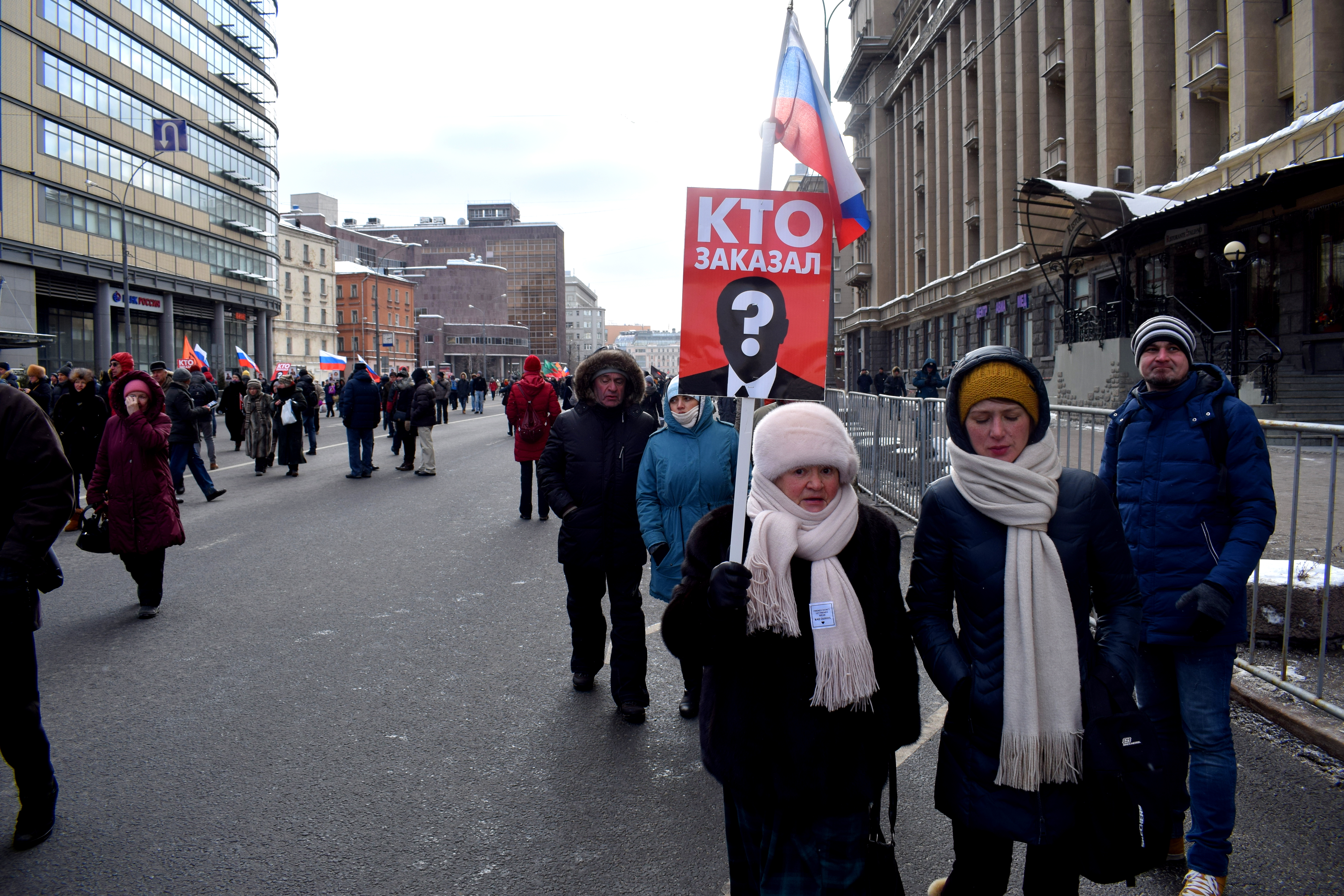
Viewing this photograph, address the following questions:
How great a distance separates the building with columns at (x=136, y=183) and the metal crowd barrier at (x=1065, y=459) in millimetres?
26040

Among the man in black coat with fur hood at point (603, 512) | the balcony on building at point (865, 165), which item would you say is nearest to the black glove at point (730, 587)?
the man in black coat with fur hood at point (603, 512)

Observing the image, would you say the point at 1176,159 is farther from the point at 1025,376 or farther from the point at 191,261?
the point at 191,261

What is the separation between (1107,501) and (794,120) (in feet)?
5.32

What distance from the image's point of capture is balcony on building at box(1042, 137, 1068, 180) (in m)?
28.1

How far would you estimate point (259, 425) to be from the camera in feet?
52.0

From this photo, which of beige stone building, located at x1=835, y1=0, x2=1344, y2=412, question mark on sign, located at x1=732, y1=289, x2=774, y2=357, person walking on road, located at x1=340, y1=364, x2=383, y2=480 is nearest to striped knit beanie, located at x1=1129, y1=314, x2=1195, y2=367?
question mark on sign, located at x1=732, y1=289, x2=774, y2=357

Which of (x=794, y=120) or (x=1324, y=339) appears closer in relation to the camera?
(x=794, y=120)

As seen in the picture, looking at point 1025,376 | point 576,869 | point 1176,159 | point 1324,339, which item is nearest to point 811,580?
point 1025,376

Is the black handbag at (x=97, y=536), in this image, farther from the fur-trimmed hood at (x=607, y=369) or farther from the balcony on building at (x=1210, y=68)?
the balcony on building at (x=1210, y=68)

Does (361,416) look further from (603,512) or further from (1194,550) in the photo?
(1194,550)

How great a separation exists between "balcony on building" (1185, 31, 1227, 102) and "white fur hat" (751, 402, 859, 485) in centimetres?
Result: 2223

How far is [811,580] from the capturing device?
2.38 meters

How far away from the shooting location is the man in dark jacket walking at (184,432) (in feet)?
40.0

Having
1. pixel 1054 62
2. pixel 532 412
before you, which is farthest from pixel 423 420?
pixel 1054 62
